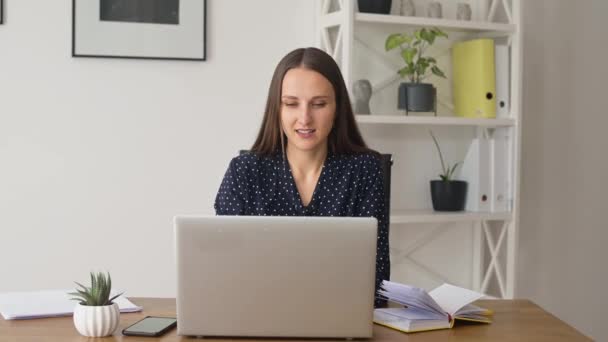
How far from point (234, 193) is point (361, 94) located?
0.98 metres

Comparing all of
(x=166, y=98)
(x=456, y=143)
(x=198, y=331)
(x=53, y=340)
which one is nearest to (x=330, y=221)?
(x=198, y=331)

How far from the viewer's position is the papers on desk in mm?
1688

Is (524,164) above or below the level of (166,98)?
below

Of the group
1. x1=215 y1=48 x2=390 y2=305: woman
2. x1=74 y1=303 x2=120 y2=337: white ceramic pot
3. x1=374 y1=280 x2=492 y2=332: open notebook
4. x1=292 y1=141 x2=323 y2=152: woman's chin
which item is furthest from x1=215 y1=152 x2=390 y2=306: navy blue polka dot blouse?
x1=74 y1=303 x2=120 y2=337: white ceramic pot

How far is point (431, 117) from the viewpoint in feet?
9.83

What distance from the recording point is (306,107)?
1997 mm

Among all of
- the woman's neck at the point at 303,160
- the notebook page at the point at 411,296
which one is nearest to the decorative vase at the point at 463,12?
the woman's neck at the point at 303,160

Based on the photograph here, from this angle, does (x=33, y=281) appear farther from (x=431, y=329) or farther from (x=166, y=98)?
(x=431, y=329)

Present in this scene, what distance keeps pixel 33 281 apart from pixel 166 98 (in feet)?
2.65

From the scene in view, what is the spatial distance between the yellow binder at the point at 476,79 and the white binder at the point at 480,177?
0.39 ft

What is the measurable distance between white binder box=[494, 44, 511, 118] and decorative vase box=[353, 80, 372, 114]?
1.70ft

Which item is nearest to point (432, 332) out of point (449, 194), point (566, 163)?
point (449, 194)

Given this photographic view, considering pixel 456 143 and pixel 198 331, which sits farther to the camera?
pixel 456 143

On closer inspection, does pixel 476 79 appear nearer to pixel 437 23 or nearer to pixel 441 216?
pixel 437 23
